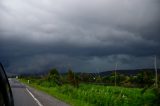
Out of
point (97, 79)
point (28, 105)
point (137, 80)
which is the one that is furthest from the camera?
point (97, 79)

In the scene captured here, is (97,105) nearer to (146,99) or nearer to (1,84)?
(146,99)

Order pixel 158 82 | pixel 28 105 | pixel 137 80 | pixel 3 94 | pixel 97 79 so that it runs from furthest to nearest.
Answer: pixel 97 79 < pixel 137 80 < pixel 28 105 < pixel 158 82 < pixel 3 94

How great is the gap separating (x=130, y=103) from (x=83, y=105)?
2927 mm

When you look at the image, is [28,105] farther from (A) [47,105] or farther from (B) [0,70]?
(B) [0,70]

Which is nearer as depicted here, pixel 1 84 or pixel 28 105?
pixel 1 84

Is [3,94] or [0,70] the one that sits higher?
[0,70]

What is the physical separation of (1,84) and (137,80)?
125044 millimetres

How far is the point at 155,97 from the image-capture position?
1159 centimetres

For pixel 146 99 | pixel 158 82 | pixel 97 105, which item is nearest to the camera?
pixel 158 82

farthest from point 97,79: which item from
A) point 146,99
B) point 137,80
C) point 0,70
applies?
point 0,70

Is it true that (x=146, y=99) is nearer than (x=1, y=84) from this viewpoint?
No

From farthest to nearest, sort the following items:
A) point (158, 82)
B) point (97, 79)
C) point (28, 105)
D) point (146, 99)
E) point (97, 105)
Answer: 1. point (97, 79)
2. point (97, 105)
3. point (28, 105)
4. point (146, 99)
5. point (158, 82)

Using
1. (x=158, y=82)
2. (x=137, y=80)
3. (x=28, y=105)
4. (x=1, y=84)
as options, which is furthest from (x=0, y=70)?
(x=137, y=80)

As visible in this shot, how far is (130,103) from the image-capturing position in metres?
22.3
